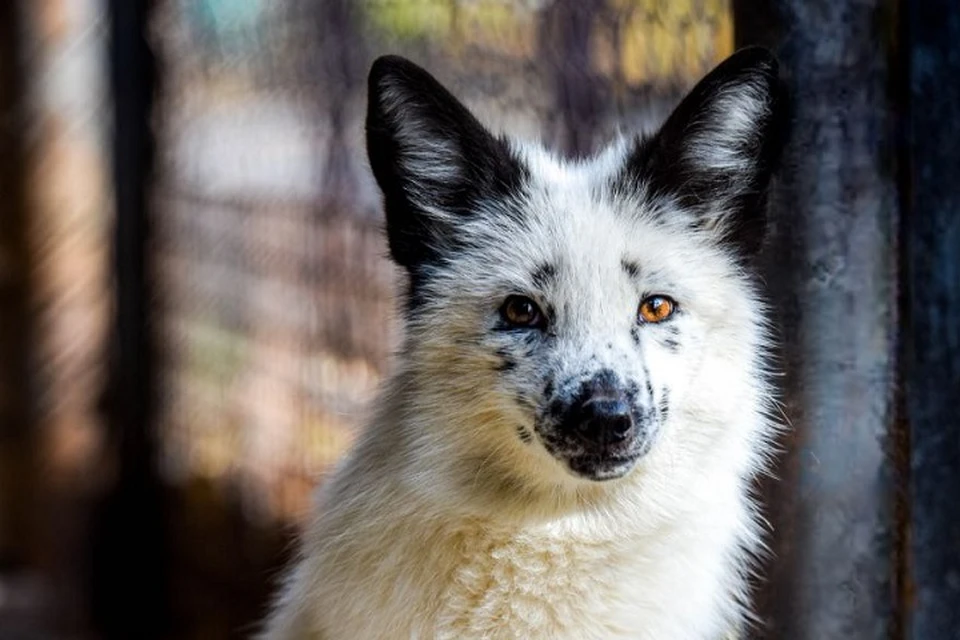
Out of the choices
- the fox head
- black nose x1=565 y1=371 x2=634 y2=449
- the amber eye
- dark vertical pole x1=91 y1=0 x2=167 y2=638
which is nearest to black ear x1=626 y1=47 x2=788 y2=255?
the fox head

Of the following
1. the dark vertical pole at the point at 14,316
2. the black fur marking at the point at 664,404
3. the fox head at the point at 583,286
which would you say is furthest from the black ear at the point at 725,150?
the dark vertical pole at the point at 14,316

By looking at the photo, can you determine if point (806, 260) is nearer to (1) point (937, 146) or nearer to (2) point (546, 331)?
(1) point (937, 146)

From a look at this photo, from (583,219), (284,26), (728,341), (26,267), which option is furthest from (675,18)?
(26,267)

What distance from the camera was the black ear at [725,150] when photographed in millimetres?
2180

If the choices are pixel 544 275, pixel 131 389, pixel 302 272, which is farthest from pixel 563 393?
pixel 131 389

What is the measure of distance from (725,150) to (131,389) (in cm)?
329

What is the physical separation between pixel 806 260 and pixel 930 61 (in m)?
0.40

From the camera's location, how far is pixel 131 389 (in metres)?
4.95

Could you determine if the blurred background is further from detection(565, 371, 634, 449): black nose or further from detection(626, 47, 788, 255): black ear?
detection(565, 371, 634, 449): black nose

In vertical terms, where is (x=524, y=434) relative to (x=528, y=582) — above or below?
above

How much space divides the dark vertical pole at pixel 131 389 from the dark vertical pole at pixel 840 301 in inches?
125

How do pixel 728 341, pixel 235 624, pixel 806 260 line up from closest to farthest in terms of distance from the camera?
pixel 806 260 → pixel 728 341 → pixel 235 624

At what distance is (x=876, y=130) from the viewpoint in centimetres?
203

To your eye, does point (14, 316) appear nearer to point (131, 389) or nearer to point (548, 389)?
point (131, 389)
